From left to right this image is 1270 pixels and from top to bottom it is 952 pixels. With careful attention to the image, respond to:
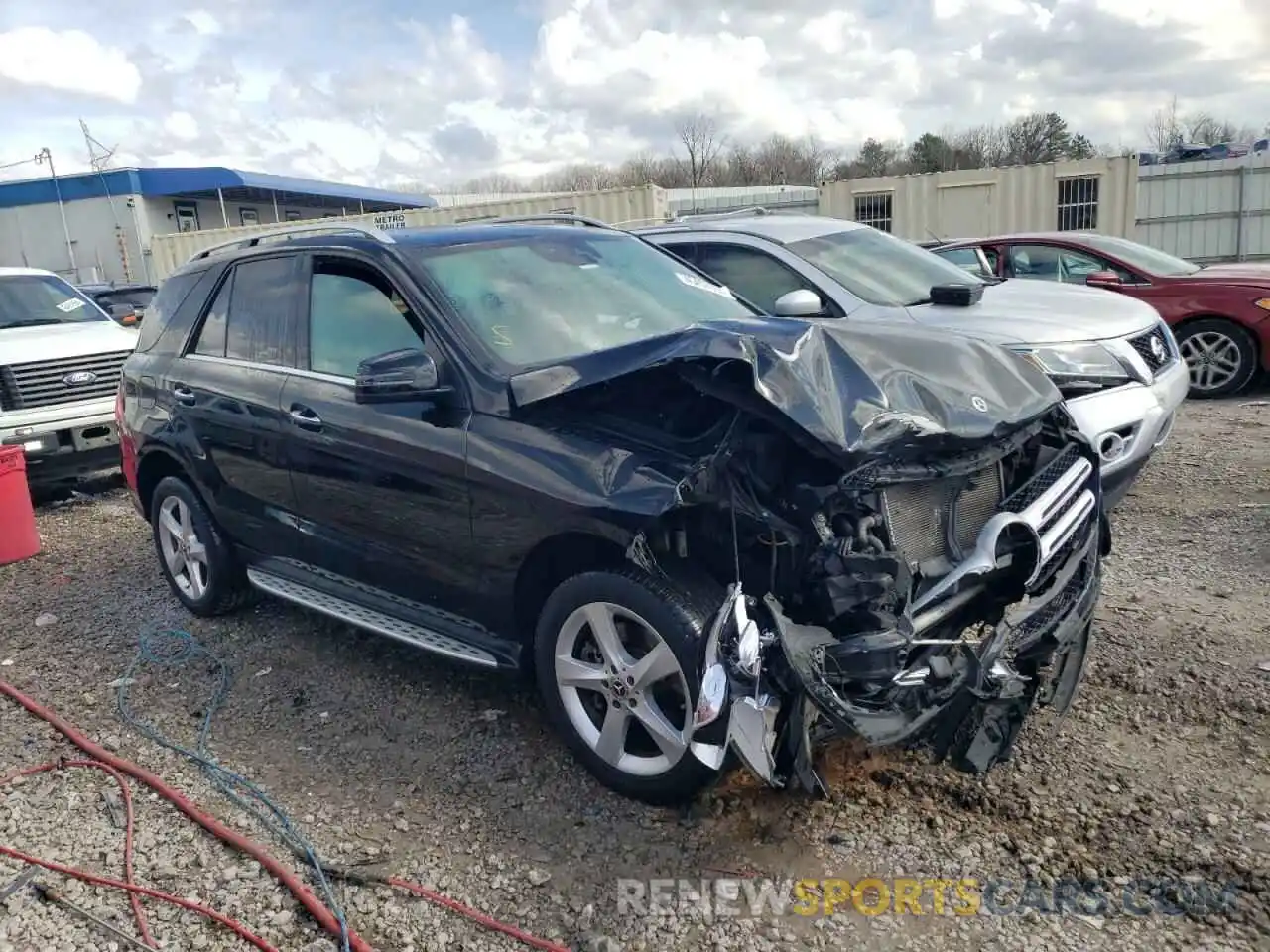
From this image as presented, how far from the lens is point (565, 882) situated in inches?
115

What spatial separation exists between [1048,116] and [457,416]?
200ft

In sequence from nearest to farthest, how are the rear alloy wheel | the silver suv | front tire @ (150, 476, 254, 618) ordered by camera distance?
front tire @ (150, 476, 254, 618) → the silver suv → the rear alloy wheel

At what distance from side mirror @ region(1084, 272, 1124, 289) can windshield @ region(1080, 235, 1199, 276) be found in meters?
0.18

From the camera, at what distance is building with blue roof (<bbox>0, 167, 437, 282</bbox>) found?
30828mm

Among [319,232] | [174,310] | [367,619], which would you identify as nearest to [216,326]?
[174,310]

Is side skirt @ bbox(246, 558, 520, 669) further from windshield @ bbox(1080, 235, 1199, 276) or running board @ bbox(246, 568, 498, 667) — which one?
windshield @ bbox(1080, 235, 1199, 276)

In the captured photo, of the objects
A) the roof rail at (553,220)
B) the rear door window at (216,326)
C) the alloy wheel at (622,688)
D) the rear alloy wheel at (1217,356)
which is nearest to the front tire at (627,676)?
the alloy wheel at (622,688)

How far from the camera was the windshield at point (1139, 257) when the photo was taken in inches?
373

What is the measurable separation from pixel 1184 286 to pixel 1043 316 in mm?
4016

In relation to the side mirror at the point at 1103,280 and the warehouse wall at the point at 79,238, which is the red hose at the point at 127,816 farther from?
the warehouse wall at the point at 79,238

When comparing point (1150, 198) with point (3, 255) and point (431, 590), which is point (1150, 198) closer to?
point (431, 590)

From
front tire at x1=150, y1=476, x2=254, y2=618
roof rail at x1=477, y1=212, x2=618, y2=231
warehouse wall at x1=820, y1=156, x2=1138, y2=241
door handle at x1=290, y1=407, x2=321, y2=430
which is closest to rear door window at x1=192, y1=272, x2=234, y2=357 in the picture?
front tire at x1=150, y1=476, x2=254, y2=618

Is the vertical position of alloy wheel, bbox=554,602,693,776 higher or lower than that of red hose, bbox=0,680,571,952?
higher

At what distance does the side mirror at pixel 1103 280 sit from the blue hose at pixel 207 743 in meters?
8.32
